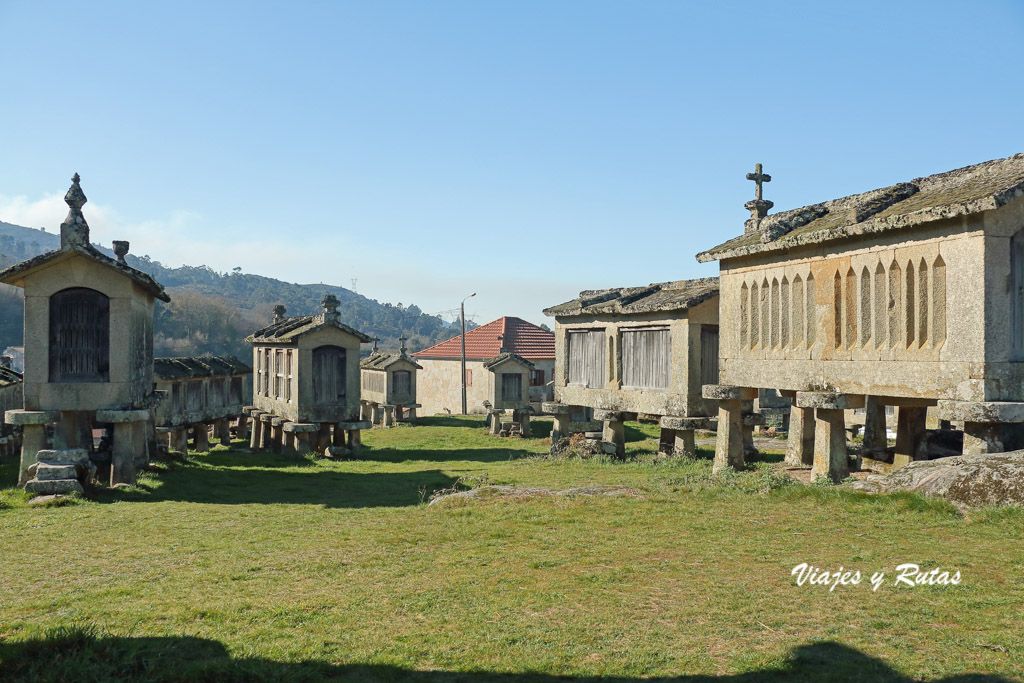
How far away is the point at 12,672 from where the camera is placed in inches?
222

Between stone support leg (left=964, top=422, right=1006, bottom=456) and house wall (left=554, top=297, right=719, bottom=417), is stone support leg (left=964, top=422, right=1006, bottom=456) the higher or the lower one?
the lower one

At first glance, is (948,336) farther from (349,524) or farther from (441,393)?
(441,393)

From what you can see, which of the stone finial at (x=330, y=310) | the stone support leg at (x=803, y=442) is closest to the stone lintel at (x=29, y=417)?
the stone finial at (x=330, y=310)

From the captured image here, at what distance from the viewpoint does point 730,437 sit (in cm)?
1509

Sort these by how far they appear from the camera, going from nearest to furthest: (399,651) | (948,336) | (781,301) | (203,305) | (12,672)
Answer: (12,672) → (399,651) → (948,336) → (781,301) → (203,305)

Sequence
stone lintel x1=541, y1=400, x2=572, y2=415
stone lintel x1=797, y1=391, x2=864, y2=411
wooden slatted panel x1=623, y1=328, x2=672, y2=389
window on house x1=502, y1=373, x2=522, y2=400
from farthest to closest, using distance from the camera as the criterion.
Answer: window on house x1=502, y1=373, x2=522, y2=400 < stone lintel x1=541, y1=400, x2=572, y2=415 < wooden slatted panel x1=623, y1=328, x2=672, y2=389 < stone lintel x1=797, y1=391, x2=864, y2=411

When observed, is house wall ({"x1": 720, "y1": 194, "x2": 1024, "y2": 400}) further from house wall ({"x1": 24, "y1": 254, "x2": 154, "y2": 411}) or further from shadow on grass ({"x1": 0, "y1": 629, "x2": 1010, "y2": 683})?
house wall ({"x1": 24, "y1": 254, "x2": 154, "y2": 411})

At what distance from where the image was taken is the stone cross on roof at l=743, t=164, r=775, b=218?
55.0 ft

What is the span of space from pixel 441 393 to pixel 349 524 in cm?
3340

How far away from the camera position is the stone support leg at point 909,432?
14719mm

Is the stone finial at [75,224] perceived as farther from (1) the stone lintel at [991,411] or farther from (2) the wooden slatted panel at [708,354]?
(1) the stone lintel at [991,411]

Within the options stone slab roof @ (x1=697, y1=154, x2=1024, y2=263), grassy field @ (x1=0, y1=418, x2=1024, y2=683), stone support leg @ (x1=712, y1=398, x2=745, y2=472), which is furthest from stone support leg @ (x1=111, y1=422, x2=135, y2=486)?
stone slab roof @ (x1=697, y1=154, x2=1024, y2=263)

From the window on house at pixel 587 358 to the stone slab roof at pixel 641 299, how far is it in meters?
0.57

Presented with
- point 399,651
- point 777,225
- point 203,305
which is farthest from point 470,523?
point 203,305
